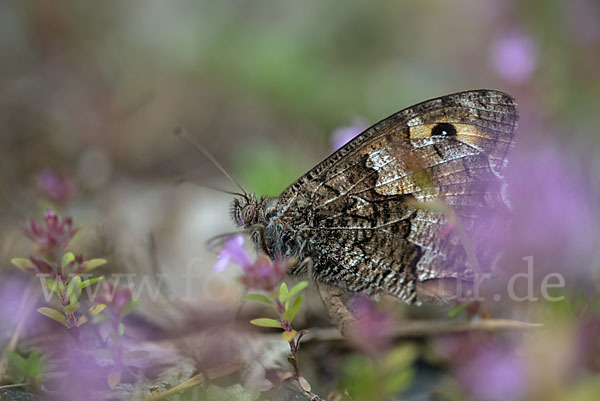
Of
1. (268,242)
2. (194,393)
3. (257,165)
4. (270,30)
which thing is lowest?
(194,393)

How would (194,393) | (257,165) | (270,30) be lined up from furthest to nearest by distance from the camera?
1. (270,30)
2. (257,165)
3. (194,393)

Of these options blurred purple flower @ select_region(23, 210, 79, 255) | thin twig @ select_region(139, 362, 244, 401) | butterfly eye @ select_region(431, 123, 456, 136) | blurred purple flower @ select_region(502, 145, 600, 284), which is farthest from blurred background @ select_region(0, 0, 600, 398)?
thin twig @ select_region(139, 362, 244, 401)

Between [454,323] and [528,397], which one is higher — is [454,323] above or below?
above

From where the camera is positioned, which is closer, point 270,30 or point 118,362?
point 118,362

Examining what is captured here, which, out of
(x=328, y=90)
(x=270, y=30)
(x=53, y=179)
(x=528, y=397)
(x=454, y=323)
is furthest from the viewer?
(x=270, y=30)

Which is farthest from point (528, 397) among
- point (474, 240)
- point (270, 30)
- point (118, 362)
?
point (270, 30)

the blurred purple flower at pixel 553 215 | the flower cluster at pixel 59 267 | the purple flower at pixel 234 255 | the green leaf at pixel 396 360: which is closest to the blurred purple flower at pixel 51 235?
the flower cluster at pixel 59 267

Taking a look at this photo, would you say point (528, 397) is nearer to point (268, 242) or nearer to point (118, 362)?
point (268, 242)

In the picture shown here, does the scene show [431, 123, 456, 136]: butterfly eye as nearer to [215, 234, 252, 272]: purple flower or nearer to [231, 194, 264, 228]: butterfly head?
[231, 194, 264, 228]: butterfly head
